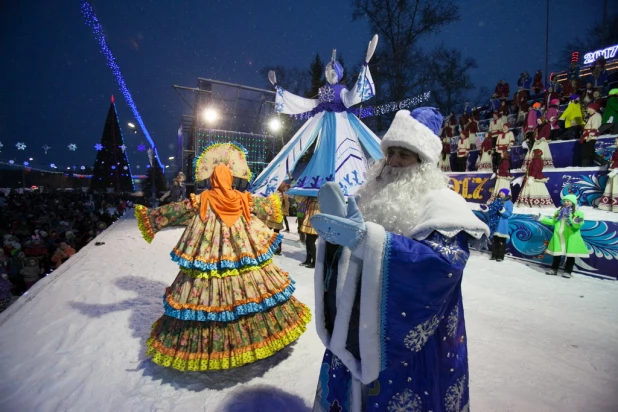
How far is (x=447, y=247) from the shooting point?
4.09ft

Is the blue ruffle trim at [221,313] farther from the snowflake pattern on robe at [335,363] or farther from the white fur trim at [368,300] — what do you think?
the white fur trim at [368,300]

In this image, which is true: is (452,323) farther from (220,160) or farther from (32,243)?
(32,243)

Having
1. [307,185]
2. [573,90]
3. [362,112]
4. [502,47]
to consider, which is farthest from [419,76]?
[502,47]

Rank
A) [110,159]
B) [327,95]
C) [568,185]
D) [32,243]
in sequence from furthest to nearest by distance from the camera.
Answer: [110,159]
[568,185]
[32,243]
[327,95]

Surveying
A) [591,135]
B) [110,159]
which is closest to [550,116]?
[591,135]

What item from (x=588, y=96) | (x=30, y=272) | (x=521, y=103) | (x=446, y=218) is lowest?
(x=30, y=272)

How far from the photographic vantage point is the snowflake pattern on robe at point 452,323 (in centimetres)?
146

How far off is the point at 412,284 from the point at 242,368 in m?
2.48

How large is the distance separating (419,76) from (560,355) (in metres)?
20.5

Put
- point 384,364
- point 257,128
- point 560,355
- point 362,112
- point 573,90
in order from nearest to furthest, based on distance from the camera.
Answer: point 384,364 < point 560,355 < point 362,112 < point 573,90 < point 257,128

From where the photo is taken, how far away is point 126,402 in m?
2.53

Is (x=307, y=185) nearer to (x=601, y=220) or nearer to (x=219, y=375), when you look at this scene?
(x=219, y=375)

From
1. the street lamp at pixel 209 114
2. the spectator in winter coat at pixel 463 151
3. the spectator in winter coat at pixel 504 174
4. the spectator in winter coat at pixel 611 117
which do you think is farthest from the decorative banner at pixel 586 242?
the street lamp at pixel 209 114

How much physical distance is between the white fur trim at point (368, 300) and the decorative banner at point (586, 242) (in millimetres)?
7731
